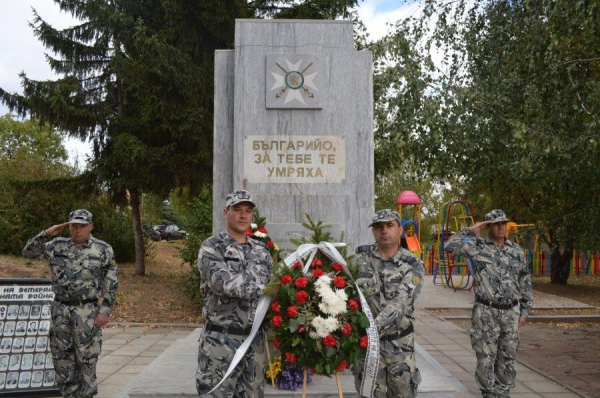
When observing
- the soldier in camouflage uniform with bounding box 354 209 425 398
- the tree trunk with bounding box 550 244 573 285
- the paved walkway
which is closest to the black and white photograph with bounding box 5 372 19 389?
the paved walkway

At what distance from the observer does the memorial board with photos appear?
539 centimetres

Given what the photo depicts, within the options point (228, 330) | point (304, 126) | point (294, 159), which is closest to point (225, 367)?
point (228, 330)

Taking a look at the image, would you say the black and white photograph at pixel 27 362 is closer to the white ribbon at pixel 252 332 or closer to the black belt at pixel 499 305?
the white ribbon at pixel 252 332

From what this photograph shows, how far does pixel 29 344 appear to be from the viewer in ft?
18.1

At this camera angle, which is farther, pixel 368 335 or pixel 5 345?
pixel 5 345

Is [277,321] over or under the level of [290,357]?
over

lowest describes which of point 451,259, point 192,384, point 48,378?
point 451,259

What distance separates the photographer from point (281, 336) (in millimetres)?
3338

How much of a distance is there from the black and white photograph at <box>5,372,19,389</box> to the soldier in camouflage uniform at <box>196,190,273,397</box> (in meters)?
3.05

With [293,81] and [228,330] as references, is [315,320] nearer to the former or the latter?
[228,330]

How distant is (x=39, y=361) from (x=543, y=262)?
21.3m

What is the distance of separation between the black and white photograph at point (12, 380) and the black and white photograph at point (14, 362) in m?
0.06

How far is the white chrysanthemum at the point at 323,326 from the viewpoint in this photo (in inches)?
127

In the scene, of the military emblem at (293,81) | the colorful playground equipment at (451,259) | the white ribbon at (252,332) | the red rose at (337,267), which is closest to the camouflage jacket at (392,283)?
the red rose at (337,267)
